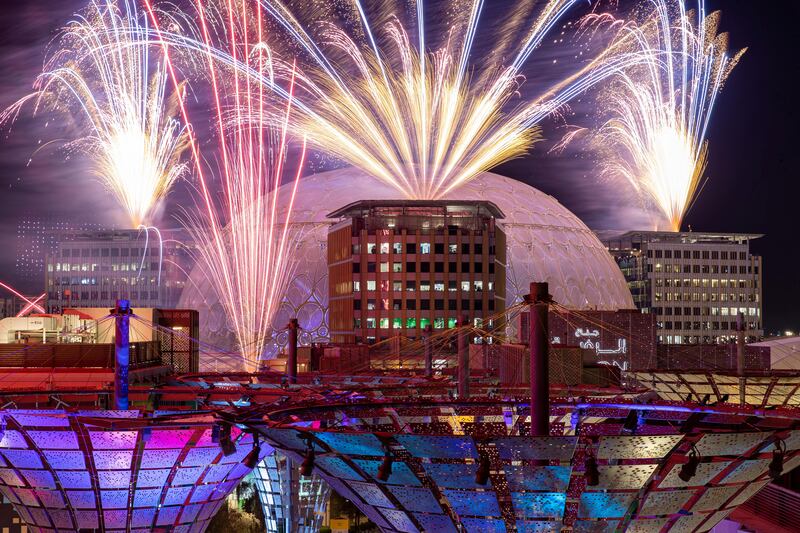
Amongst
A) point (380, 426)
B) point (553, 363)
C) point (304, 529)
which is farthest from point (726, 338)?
point (380, 426)

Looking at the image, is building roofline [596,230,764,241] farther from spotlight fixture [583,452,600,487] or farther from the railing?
spotlight fixture [583,452,600,487]

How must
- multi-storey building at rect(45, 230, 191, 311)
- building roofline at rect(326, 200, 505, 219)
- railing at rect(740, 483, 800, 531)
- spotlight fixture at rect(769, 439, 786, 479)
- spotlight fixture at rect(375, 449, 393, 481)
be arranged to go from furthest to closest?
1. multi-storey building at rect(45, 230, 191, 311)
2. building roofline at rect(326, 200, 505, 219)
3. railing at rect(740, 483, 800, 531)
4. spotlight fixture at rect(769, 439, 786, 479)
5. spotlight fixture at rect(375, 449, 393, 481)

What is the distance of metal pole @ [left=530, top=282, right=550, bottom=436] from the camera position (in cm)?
1645

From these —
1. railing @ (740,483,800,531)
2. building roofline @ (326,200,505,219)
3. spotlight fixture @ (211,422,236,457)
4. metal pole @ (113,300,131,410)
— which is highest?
building roofline @ (326,200,505,219)

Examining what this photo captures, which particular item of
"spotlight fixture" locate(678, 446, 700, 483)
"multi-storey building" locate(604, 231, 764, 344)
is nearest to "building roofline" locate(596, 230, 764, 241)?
"multi-storey building" locate(604, 231, 764, 344)

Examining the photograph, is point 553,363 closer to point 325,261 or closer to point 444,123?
point 444,123

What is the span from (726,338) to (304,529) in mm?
127304

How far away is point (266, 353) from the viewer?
87.6m

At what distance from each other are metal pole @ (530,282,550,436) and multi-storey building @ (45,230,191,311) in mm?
135532

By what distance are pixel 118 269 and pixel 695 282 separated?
9778 cm

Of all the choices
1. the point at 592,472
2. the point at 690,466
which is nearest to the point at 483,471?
the point at 592,472

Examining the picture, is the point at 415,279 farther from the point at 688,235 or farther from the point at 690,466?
the point at 688,235

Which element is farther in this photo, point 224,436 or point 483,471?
point 224,436

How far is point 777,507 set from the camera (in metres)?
28.2
